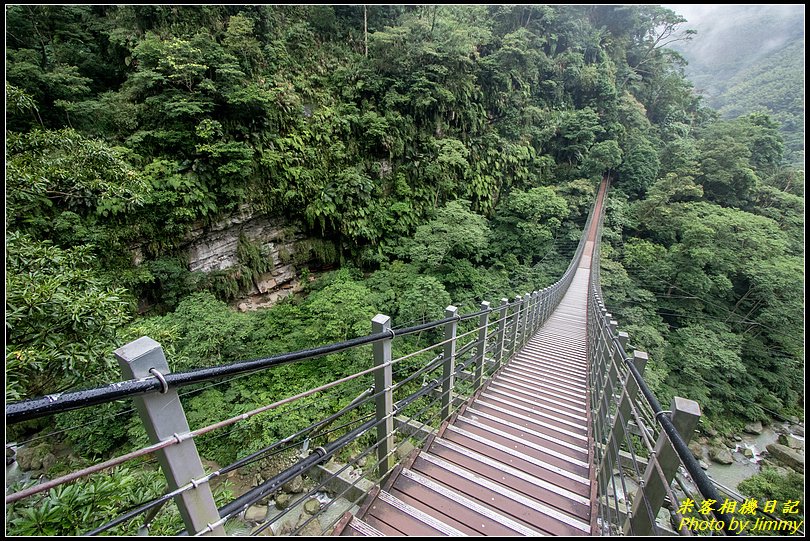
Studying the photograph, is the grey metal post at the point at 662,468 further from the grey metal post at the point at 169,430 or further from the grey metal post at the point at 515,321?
the grey metal post at the point at 515,321

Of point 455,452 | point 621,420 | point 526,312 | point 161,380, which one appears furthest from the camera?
point 526,312

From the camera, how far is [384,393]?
1.62 m

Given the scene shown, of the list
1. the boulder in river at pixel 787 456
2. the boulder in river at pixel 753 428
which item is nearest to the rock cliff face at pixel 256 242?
the boulder in river at pixel 787 456

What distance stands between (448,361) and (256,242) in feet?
26.9

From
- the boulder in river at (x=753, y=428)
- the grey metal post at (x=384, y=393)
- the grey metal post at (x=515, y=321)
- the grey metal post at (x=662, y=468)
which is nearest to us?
the grey metal post at (x=662, y=468)

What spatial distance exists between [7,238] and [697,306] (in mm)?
18468

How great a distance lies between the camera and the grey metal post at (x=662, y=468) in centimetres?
117

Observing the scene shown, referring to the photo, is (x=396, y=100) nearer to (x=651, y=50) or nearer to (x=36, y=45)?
(x=36, y=45)

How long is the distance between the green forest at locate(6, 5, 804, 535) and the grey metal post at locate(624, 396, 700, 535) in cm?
253

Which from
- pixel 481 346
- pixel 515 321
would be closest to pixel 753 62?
pixel 515 321

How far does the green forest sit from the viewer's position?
140 inches

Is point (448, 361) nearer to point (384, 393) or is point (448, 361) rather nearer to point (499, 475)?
point (499, 475)

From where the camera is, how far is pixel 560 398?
3.36 metres

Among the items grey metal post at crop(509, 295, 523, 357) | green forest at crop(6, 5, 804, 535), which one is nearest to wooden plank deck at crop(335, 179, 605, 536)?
grey metal post at crop(509, 295, 523, 357)
